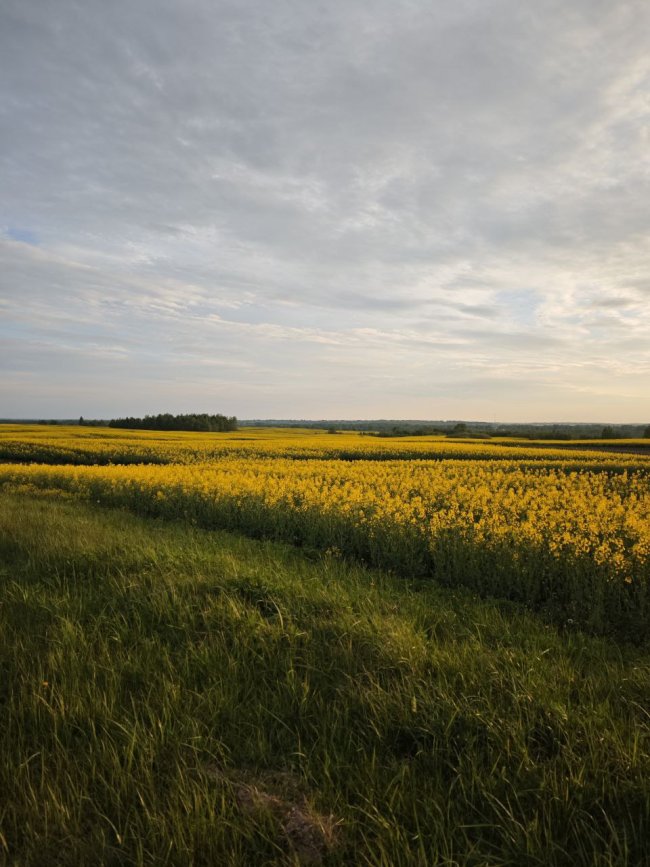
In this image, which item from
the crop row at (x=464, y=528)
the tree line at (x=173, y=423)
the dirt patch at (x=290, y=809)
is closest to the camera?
the dirt patch at (x=290, y=809)

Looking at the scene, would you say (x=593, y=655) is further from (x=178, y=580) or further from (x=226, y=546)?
(x=226, y=546)

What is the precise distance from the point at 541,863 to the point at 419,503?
843 centimetres

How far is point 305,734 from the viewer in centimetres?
306

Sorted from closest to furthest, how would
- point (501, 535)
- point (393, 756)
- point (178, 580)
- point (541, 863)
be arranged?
1. point (541, 863)
2. point (393, 756)
3. point (178, 580)
4. point (501, 535)

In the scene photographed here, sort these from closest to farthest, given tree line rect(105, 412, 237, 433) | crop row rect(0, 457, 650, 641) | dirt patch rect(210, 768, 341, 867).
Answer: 1. dirt patch rect(210, 768, 341, 867)
2. crop row rect(0, 457, 650, 641)
3. tree line rect(105, 412, 237, 433)

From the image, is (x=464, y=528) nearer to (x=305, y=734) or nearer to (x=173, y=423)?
(x=305, y=734)

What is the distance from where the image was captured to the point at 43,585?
18.1 feet

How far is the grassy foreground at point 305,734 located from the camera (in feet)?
7.54

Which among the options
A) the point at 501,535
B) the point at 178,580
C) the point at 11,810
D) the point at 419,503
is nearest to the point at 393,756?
the point at 11,810

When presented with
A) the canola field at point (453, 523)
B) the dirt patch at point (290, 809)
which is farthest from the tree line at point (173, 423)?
→ the dirt patch at point (290, 809)

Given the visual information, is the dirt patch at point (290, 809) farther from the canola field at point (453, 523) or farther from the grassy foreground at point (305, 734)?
the canola field at point (453, 523)

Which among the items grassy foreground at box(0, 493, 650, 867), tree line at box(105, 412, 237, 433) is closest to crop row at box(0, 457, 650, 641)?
grassy foreground at box(0, 493, 650, 867)

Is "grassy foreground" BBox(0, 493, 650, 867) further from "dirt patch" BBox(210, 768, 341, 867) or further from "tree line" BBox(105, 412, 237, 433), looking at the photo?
"tree line" BBox(105, 412, 237, 433)

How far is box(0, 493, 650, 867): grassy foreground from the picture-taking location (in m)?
2.30
